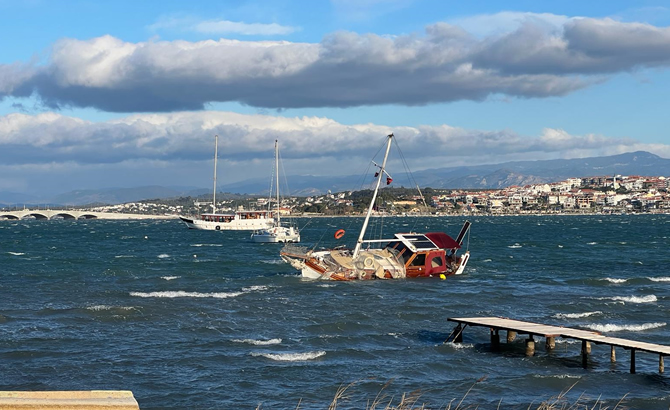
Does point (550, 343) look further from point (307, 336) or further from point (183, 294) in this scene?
point (183, 294)

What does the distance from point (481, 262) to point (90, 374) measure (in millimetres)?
53181

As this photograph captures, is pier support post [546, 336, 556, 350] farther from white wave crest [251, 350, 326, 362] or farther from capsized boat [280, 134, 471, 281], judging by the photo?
capsized boat [280, 134, 471, 281]

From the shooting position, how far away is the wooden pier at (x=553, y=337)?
2627 centimetres

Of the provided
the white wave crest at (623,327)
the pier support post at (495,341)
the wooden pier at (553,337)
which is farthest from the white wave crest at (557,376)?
the white wave crest at (623,327)

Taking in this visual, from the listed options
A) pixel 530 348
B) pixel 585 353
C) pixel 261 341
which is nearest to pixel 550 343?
pixel 530 348

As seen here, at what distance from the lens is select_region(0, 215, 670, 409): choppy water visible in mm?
23938

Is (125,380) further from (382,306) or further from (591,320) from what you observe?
(591,320)

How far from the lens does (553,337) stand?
29047 millimetres

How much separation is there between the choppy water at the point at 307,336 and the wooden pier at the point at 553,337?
1.47 ft

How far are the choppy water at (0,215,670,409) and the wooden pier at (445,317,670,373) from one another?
1.47 feet

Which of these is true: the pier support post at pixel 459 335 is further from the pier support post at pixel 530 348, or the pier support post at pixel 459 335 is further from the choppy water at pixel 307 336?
the pier support post at pixel 530 348

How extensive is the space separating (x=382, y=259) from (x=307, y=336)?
22.4 meters

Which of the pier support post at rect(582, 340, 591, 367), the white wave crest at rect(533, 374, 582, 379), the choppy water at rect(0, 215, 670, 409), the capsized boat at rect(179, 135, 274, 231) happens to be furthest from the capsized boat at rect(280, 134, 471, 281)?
the capsized boat at rect(179, 135, 274, 231)

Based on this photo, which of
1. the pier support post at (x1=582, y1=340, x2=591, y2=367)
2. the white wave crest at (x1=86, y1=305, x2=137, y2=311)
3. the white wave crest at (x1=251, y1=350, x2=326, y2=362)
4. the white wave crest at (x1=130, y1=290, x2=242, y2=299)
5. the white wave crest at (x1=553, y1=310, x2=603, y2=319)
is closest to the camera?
the pier support post at (x1=582, y1=340, x2=591, y2=367)
